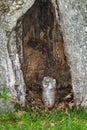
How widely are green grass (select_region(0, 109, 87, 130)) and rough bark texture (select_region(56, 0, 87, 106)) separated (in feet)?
0.98

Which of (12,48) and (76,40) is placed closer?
(76,40)

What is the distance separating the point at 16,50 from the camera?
7.18m

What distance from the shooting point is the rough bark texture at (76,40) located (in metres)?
6.86

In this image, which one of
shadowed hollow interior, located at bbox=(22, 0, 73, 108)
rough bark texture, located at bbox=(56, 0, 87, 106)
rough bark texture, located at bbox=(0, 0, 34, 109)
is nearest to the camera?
rough bark texture, located at bbox=(0, 0, 34, 109)

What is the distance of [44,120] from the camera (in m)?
6.75

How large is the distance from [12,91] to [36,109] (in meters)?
0.38

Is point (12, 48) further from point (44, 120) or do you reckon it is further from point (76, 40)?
point (44, 120)

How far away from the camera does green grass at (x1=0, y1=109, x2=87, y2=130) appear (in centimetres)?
643

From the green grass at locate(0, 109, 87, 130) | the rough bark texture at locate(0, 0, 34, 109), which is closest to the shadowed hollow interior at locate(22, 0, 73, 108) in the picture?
the rough bark texture at locate(0, 0, 34, 109)

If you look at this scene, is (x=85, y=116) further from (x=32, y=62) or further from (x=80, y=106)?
(x=32, y=62)

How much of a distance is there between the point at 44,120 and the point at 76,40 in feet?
3.54

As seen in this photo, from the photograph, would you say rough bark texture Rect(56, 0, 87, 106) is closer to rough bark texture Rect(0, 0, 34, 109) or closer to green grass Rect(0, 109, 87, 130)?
green grass Rect(0, 109, 87, 130)

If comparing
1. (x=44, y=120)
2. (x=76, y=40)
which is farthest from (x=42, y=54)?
(x=44, y=120)

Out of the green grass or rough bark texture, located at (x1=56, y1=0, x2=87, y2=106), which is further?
rough bark texture, located at (x1=56, y1=0, x2=87, y2=106)
